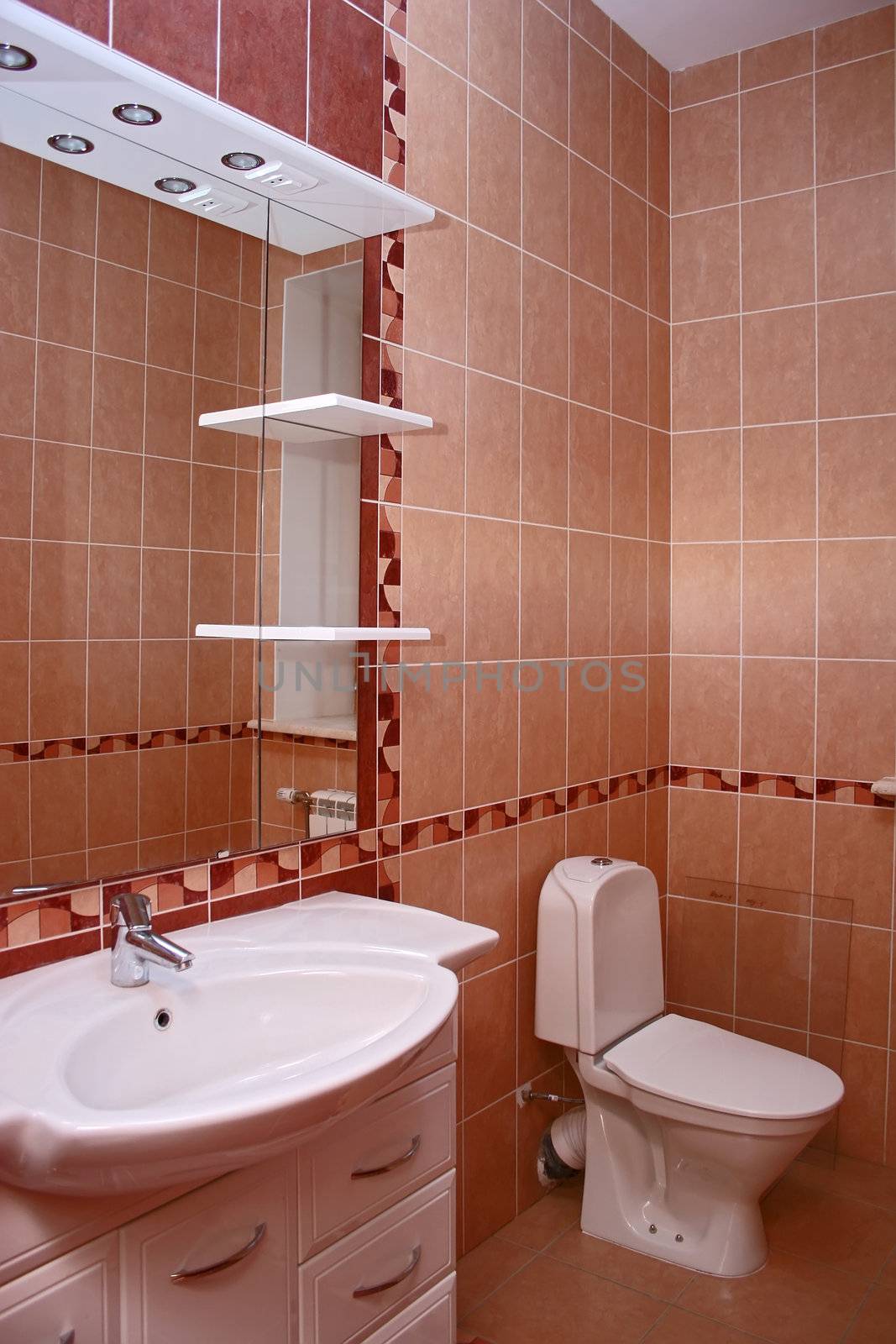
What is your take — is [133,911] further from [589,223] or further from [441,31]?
[589,223]

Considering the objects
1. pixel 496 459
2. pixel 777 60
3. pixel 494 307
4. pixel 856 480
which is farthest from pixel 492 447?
pixel 777 60

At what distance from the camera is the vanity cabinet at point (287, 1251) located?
1022 millimetres

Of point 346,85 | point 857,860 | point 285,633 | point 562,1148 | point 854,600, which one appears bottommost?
point 562,1148

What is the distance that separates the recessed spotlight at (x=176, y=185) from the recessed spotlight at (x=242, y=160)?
63 millimetres

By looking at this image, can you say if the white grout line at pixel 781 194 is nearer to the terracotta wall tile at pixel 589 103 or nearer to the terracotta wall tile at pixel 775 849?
the terracotta wall tile at pixel 589 103

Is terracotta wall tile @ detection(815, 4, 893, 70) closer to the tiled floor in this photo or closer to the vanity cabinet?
the vanity cabinet

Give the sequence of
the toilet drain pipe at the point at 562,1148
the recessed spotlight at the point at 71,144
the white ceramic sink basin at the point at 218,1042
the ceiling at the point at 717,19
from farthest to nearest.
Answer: the ceiling at the point at 717,19
the toilet drain pipe at the point at 562,1148
the recessed spotlight at the point at 71,144
the white ceramic sink basin at the point at 218,1042

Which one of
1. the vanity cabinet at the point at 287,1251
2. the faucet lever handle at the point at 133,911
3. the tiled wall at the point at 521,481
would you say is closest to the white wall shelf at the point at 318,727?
the tiled wall at the point at 521,481

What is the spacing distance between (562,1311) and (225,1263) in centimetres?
115

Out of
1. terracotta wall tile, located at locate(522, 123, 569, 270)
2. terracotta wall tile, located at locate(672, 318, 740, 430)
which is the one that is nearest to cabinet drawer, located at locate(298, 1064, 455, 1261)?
terracotta wall tile, located at locate(522, 123, 569, 270)

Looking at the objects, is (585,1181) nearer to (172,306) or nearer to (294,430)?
(294,430)

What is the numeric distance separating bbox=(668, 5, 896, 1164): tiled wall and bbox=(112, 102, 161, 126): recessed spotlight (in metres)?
1.83

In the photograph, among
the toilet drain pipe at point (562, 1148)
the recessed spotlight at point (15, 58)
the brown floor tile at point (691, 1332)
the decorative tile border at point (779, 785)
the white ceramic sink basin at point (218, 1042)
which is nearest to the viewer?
the white ceramic sink basin at point (218, 1042)

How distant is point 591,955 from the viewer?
7.25ft
